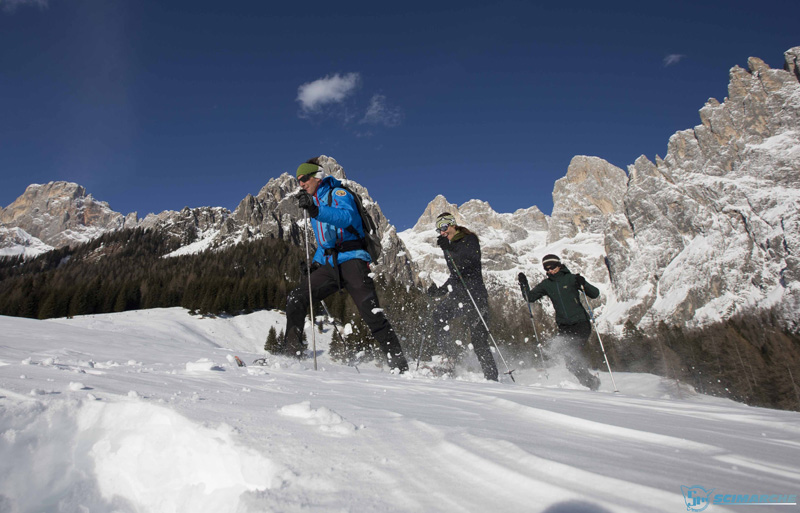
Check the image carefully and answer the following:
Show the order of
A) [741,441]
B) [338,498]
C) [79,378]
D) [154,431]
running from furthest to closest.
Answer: [79,378], [741,441], [154,431], [338,498]

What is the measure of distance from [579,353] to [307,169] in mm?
5606

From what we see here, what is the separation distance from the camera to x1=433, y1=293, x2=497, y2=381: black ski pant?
6047 mm

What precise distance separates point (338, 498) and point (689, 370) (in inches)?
1597

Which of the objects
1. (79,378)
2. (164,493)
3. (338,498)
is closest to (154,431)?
(164,493)

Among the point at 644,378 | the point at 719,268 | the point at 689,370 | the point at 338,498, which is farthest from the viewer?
the point at 719,268

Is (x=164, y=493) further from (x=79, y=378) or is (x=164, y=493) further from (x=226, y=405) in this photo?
(x=79, y=378)

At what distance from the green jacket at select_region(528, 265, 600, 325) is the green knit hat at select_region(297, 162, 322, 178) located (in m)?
4.44

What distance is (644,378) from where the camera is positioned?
40.1 feet

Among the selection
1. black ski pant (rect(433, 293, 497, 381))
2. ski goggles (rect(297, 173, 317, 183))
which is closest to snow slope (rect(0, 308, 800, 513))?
ski goggles (rect(297, 173, 317, 183))

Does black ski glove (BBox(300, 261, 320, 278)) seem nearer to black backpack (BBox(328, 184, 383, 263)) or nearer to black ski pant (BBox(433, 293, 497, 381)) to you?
black backpack (BBox(328, 184, 383, 263))

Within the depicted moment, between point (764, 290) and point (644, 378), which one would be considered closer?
point (644, 378)

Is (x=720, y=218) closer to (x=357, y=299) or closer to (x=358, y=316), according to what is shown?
(x=358, y=316)

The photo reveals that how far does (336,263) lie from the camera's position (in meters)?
5.13

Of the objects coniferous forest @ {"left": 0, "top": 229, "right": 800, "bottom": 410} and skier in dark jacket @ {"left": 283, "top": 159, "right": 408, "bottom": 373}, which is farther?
coniferous forest @ {"left": 0, "top": 229, "right": 800, "bottom": 410}
